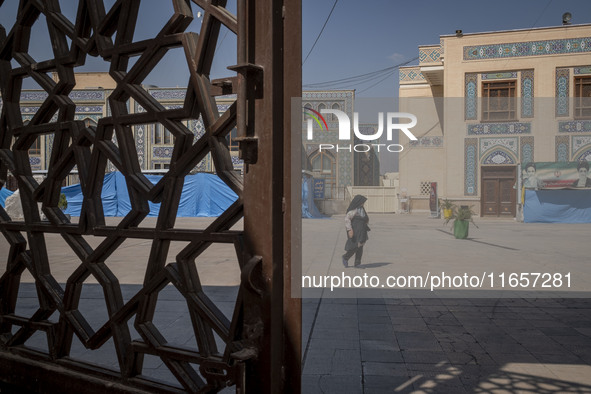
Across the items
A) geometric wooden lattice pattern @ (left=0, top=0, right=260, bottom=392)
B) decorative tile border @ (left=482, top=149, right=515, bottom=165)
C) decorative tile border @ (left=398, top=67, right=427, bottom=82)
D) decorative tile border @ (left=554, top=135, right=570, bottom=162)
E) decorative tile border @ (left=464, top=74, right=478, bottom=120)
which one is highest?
decorative tile border @ (left=398, top=67, right=427, bottom=82)

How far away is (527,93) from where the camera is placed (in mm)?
21953

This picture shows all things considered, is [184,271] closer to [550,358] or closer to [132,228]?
[132,228]

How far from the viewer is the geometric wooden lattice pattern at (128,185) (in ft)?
6.23

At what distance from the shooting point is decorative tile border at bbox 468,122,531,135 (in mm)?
22016

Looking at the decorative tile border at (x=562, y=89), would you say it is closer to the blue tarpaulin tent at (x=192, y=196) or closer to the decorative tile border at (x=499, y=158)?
the decorative tile border at (x=499, y=158)

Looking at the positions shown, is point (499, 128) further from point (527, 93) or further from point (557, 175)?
point (557, 175)

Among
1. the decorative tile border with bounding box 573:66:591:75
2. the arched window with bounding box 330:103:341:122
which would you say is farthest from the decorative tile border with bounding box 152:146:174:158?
the decorative tile border with bounding box 573:66:591:75

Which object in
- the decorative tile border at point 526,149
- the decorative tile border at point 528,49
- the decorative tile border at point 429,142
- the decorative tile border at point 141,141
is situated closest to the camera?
the decorative tile border at point 528,49

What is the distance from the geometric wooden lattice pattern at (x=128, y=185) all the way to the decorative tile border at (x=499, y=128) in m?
22.0

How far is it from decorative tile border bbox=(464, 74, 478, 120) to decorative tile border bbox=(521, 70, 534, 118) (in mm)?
1856

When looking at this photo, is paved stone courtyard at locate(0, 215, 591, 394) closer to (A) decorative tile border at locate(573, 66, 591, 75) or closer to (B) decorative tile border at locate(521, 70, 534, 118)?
(B) decorative tile border at locate(521, 70, 534, 118)

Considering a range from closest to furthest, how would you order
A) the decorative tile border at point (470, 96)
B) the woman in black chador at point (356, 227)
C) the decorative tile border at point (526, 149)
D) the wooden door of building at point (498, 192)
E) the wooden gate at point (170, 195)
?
the wooden gate at point (170, 195), the woman in black chador at point (356, 227), the decorative tile border at point (526, 149), the wooden door of building at point (498, 192), the decorative tile border at point (470, 96)

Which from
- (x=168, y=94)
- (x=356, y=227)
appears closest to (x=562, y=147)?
(x=356, y=227)

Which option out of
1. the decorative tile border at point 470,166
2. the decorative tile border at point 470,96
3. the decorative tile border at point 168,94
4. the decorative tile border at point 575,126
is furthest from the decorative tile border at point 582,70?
the decorative tile border at point 168,94
